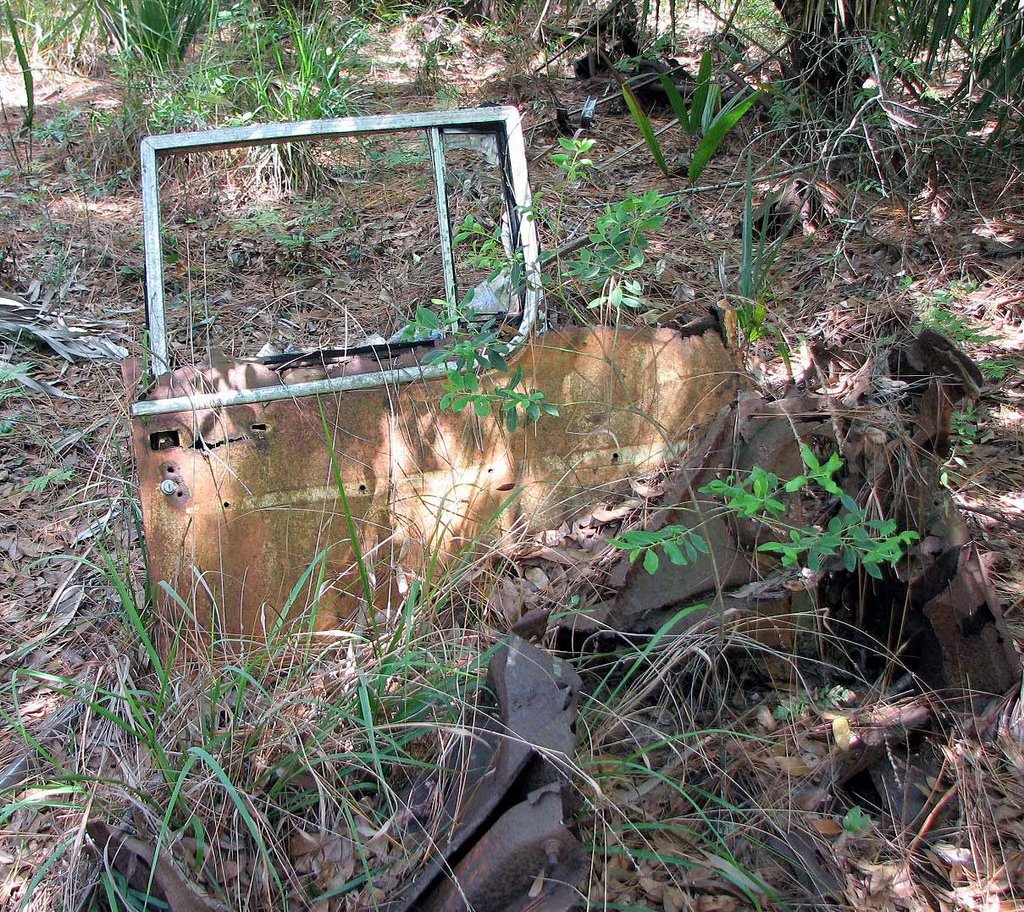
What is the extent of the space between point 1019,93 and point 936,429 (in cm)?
267

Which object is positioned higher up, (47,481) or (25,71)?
(25,71)

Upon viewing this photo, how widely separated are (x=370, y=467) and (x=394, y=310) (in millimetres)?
1650

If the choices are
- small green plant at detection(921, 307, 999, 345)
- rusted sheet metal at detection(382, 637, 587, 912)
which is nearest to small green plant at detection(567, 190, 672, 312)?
rusted sheet metal at detection(382, 637, 587, 912)

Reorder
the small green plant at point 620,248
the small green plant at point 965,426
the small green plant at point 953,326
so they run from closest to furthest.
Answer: the small green plant at point 620,248, the small green plant at point 965,426, the small green plant at point 953,326

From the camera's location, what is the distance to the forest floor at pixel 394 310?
1906mm

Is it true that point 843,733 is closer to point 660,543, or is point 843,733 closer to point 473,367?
point 660,543

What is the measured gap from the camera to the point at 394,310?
3879 mm

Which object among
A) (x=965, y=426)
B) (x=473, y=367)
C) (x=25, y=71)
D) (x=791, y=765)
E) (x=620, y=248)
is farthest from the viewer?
(x=25, y=71)

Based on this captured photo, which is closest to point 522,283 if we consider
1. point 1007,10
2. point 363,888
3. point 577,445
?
point 577,445

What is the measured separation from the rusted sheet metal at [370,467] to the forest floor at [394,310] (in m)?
0.25

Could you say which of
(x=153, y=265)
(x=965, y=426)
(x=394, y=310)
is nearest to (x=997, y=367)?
(x=965, y=426)

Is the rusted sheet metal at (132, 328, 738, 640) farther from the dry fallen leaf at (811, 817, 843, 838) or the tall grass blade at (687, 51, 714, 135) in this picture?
the tall grass blade at (687, 51, 714, 135)

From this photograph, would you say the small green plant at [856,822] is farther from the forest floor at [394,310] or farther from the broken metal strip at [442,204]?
the broken metal strip at [442,204]

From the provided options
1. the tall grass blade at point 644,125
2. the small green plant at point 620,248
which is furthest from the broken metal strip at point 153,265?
the tall grass blade at point 644,125
